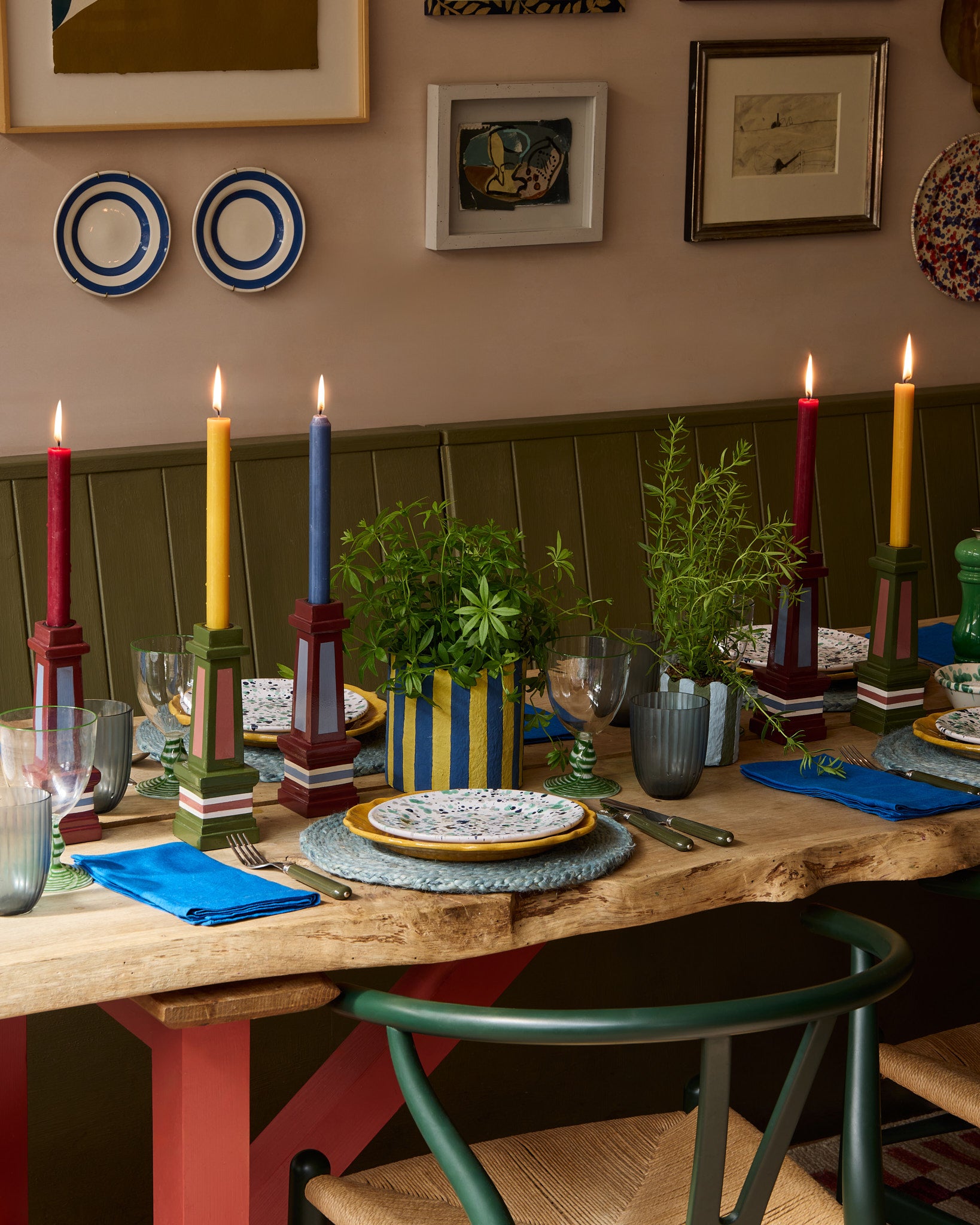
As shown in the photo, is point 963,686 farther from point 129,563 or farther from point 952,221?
point 952,221

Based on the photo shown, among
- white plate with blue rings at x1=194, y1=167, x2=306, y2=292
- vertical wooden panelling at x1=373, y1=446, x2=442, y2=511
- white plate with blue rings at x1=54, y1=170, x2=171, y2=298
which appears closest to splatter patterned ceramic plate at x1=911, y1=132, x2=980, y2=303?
vertical wooden panelling at x1=373, y1=446, x2=442, y2=511

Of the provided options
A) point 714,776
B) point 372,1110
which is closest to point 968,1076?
point 714,776

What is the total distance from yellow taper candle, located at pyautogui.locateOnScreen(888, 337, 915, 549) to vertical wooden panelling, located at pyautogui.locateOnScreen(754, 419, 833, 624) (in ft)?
3.75

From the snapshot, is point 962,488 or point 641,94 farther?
point 962,488

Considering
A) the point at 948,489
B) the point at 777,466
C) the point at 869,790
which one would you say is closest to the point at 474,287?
the point at 777,466

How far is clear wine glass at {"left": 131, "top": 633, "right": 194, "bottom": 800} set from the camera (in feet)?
5.19

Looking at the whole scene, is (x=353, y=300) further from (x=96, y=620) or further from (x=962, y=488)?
(x=962, y=488)

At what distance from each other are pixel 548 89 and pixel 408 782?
173cm

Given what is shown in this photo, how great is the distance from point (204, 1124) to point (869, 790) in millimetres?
830

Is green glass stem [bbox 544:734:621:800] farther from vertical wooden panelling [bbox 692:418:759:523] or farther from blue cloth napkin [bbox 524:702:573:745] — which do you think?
vertical wooden panelling [bbox 692:418:759:523]

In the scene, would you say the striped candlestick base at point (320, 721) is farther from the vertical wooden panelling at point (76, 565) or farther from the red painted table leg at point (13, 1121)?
the vertical wooden panelling at point (76, 565)

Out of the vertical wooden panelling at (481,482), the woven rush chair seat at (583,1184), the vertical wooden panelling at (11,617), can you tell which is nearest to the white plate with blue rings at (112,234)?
the vertical wooden panelling at (11,617)

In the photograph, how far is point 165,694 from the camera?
1.60m

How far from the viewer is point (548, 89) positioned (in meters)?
2.84
